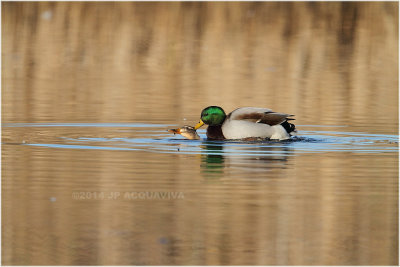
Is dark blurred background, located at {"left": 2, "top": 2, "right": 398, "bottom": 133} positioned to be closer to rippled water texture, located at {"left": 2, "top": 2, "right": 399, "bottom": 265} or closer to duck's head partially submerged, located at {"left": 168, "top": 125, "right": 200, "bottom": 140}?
rippled water texture, located at {"left": 2, "top": 2, "right": 399, "bottom": 265}

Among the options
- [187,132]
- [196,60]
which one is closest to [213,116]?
[187,132]

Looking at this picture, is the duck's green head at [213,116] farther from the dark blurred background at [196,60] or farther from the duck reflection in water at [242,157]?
the dark blurred background at [196,60]

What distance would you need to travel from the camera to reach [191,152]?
1238 cm

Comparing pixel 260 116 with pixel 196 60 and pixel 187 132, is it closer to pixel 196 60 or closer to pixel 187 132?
pixel 187 132

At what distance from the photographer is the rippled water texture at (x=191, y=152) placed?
7.61 metres

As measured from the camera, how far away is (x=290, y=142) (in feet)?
43.8

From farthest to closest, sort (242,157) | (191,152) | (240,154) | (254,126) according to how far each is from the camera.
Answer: (254,126) < (191,152) < (240,154) < (242,157)

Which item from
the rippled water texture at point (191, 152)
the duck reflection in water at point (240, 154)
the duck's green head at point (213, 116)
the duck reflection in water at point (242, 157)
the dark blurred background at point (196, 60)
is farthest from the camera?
the dark blurred background at point (196, 60)

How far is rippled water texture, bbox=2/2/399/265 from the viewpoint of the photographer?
300 inches

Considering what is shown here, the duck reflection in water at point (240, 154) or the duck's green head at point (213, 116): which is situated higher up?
the duck's green head at point (213, 116)

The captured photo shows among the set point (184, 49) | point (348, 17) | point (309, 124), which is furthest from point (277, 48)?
point (309, 124)

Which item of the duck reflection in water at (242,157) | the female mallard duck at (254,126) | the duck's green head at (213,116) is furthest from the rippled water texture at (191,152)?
the duck's green head at (213,116)

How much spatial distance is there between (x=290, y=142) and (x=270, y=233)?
5591mm

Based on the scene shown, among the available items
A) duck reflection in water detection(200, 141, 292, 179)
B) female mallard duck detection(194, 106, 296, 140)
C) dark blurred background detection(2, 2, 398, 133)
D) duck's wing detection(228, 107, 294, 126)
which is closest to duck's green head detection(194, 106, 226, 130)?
female mallard duck detection(194, 106, 296, 140)
